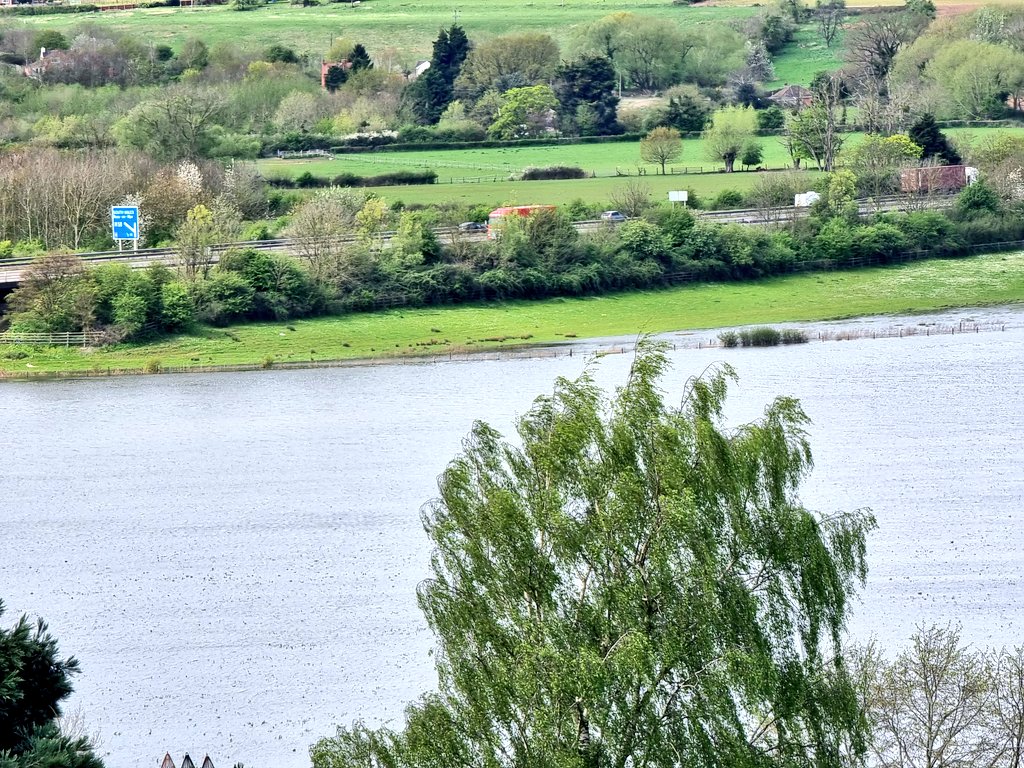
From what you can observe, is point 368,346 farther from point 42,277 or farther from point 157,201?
point 157,201

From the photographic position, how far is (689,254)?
82.2 metres

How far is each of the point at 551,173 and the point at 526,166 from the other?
16.6ft

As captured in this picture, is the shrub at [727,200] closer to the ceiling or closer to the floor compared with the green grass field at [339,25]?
closer to the floor

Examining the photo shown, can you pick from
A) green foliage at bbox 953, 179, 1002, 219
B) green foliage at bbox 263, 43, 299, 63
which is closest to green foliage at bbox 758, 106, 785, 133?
green foliage at bbox 953, 179, 1002, 219

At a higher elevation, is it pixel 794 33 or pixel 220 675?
pixel 794 33

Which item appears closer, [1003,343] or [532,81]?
[1003,343]

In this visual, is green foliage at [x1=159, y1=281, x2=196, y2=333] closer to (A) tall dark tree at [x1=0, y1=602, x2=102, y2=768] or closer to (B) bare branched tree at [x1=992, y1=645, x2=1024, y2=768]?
(B) bare branched tree at [x1=992, y1=645, x2=1024, y2=768]

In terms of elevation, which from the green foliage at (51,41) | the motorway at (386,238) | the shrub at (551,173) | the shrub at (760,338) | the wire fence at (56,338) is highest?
the green foliage at (51,41)

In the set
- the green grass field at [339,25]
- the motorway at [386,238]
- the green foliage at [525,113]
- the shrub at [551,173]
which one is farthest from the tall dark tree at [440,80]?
the motorway at [386,238]

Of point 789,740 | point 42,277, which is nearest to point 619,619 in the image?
point 789,740

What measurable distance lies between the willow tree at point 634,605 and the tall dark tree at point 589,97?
355ft

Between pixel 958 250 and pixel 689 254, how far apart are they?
14.4m

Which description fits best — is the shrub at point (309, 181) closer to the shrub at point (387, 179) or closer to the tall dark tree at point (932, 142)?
the shrub at point (387, 179)

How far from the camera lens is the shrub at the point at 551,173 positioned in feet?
351
